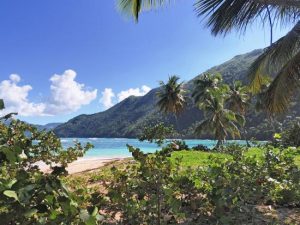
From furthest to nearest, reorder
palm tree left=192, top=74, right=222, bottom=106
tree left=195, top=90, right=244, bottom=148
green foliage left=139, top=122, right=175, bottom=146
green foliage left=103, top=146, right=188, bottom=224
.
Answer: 1. palm tree left=192, top=74, right=222, bottom=106
2. tree left=195, top=90, right=244, bottom=148
3. green foliage left=139, top=122, right=175, bottom=146
4. green foliage left=103, top=146, right=188, bottom=224

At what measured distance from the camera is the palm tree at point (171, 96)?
51125 mm

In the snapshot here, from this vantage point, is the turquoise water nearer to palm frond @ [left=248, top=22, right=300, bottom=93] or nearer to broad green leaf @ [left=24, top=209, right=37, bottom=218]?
palm frond @ [left=248, top=22, right=300, bottom=93]

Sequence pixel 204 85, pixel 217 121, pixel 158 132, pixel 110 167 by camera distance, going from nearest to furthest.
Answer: pixel 158 132, pixel 110 167, pixel 217 121, pixel 204 85

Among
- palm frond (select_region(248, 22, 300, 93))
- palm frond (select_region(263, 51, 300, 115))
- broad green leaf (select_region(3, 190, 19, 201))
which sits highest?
palm frond (select_region(248, 22, 300, 93))

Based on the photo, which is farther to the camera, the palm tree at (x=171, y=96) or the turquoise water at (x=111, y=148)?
the palm tree at (x=171, y=96)

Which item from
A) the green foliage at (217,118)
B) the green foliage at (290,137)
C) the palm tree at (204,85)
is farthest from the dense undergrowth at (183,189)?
the palm tree at (204,85)

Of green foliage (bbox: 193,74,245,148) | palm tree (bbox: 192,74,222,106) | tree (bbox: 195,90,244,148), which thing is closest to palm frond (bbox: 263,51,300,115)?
green foliage (bbox: 193,74,245,148)

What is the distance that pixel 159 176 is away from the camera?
388cm

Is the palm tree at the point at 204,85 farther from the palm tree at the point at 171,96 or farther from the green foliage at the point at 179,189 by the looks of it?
the green foliage at the point at 179,189

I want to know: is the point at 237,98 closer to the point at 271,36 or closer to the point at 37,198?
the point at 271,36

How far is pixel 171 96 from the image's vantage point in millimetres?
51188

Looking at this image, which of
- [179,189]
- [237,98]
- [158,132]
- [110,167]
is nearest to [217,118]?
[237,98]

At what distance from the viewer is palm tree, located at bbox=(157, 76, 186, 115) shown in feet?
168

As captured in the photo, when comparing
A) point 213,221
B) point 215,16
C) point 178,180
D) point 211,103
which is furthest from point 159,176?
point 211,103
